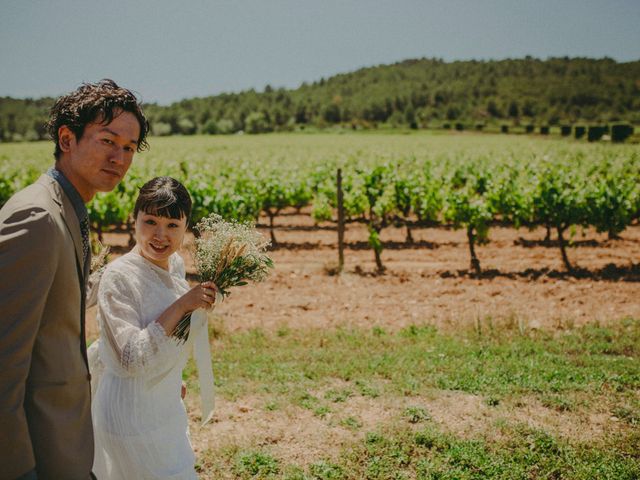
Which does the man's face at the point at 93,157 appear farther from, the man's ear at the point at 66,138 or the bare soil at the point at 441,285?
the bare soil at the point at 441,285

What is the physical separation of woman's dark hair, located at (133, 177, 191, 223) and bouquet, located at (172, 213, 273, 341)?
0.17 meters

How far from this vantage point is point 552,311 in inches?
308

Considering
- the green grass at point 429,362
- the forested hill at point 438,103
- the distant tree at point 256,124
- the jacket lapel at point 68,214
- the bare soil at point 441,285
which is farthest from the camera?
the distant tree at point 256,124

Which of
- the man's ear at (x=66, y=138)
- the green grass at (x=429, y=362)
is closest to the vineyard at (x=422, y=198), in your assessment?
the green grass at (x=429, y=362)

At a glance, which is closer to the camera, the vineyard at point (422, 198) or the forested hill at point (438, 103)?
the vineyard at point (422, 198)

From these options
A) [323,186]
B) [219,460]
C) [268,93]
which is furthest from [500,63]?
[219,460]

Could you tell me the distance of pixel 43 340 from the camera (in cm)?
151

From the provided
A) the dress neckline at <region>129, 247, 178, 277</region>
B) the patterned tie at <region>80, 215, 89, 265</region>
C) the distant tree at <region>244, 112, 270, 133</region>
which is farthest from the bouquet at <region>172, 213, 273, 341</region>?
the distant tree at <region>244, 112, 270, 133</region>

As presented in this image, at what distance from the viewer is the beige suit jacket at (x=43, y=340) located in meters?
1.37

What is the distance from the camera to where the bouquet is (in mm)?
2262

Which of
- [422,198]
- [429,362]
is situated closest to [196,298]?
[429,362]

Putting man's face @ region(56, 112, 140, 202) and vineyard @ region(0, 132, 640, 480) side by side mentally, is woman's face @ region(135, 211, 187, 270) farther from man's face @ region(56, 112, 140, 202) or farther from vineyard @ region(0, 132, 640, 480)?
vineyard @ region(0, 132, 640, 480)

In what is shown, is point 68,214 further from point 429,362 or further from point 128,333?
point 429,362

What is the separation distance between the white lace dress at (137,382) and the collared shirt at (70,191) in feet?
1.56
